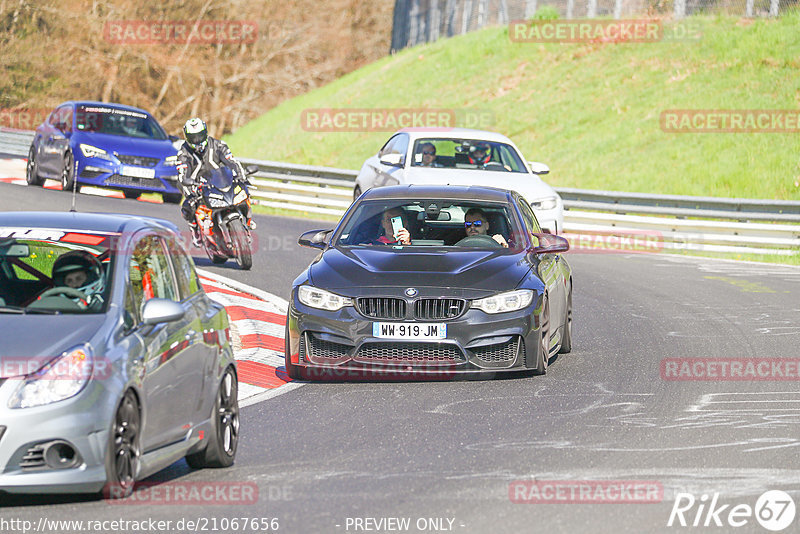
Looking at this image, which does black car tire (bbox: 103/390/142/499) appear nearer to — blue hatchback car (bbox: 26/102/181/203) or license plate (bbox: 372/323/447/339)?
license plate (bbox: 372/323/447/339)

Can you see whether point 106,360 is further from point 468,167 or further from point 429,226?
point 468,167

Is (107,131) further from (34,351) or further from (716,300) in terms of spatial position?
(34,351)

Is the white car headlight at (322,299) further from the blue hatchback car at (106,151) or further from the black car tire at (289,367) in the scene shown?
the blue hatchback car at (106,151)

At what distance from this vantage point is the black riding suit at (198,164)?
17.9m

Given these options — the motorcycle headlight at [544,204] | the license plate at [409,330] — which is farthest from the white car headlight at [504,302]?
the motorcycle headlight at [544,204]

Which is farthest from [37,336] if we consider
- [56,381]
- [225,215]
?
[225,215]

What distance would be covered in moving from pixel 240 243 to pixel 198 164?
42.8 inches

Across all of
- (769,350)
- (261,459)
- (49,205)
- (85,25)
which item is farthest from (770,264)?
(85,25)

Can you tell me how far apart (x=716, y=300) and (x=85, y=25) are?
4050 cm

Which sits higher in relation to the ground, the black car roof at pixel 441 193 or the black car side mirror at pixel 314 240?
the black car roof at pixel 441 193

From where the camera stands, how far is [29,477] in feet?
21.1

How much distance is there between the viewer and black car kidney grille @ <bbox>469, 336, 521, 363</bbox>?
1112 cm

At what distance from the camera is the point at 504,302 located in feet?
36.8

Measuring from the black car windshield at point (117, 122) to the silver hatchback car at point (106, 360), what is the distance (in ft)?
63.3
